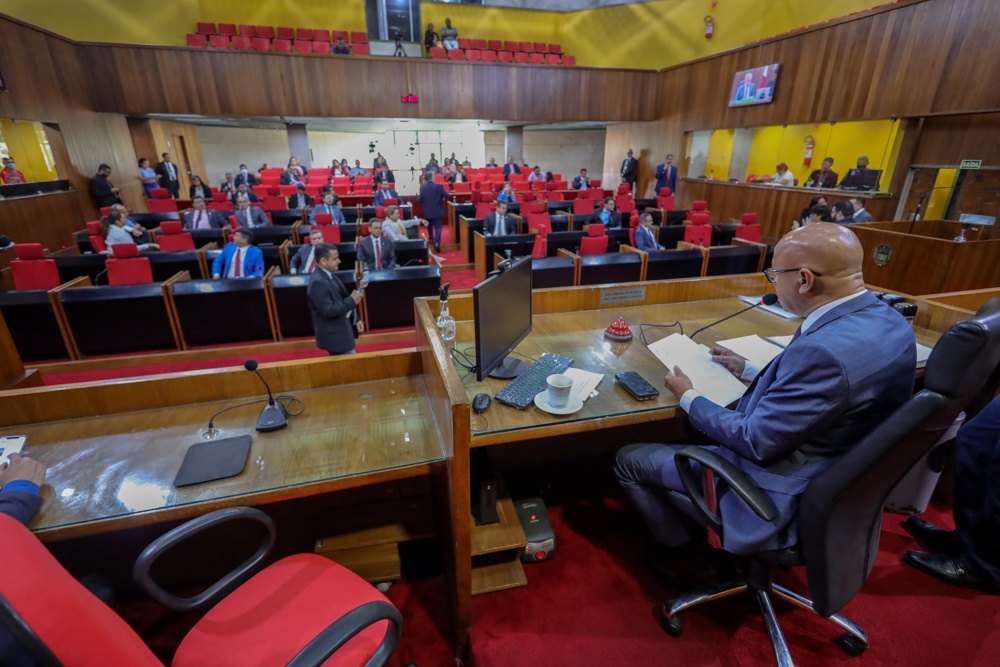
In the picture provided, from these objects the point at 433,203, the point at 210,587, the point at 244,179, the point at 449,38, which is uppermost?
the point at 449,38

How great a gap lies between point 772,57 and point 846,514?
1009cm

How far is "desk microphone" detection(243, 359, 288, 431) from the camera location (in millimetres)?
1681

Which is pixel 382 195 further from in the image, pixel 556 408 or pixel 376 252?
pixel 556 408

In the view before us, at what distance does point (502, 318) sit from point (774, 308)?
5.73 ft

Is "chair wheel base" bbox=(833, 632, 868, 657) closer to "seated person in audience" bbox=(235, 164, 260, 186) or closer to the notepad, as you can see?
the notepad

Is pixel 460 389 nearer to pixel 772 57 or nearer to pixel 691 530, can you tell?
pixel 691 530

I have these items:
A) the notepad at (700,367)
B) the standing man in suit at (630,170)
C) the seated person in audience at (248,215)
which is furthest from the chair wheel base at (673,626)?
the standing man in suit at (630,170)

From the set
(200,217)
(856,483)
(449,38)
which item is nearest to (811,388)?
(856,483)

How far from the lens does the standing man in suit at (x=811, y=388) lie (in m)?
1.26

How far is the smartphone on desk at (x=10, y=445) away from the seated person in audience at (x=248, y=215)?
5.49 meters

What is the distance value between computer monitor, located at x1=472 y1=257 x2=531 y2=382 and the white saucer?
0.71ft

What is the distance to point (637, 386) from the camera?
5.79 ft

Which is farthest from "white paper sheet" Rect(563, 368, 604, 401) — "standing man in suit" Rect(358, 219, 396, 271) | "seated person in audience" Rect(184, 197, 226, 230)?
"seated person in audience" Rect(184, 197, 226, 230)

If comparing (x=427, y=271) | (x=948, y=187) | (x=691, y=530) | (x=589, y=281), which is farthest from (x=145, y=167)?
(x=948, y=187)
